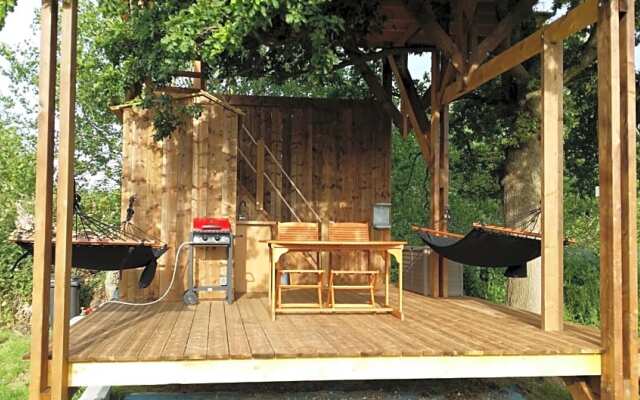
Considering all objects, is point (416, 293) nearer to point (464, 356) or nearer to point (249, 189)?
point (249, 189)

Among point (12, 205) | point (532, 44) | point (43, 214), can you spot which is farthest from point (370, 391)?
point (12, 205)

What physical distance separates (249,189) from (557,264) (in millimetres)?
4747

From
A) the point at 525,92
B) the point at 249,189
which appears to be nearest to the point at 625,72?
the point at 525,92

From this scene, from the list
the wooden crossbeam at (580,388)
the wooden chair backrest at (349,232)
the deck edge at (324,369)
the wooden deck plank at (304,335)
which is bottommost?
the wooden crossbeam at (580,388)

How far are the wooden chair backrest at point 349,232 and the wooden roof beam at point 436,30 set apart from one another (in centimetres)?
203

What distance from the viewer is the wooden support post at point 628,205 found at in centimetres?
398

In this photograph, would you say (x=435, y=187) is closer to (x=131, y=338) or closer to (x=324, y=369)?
(x=324, y=369)

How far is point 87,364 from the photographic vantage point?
12.2 ft

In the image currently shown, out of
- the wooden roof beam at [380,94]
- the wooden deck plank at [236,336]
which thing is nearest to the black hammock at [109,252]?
the wooden deck plank at [236,336]

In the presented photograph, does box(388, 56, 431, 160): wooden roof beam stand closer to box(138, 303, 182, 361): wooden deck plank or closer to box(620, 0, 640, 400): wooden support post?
box(620, 0, 640, 400): wooden support post

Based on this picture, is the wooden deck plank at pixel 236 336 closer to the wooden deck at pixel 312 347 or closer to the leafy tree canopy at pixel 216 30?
the wooden deck at pixel 312 347

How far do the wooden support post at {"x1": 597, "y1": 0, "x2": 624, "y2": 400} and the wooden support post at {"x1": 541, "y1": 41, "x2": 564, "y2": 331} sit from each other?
0.52 meters

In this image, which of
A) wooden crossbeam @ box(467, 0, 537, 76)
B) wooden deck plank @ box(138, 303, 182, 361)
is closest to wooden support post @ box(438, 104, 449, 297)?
wooden crossbeam @ box(467, 0, 537, 76)

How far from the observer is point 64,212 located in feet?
11.9
